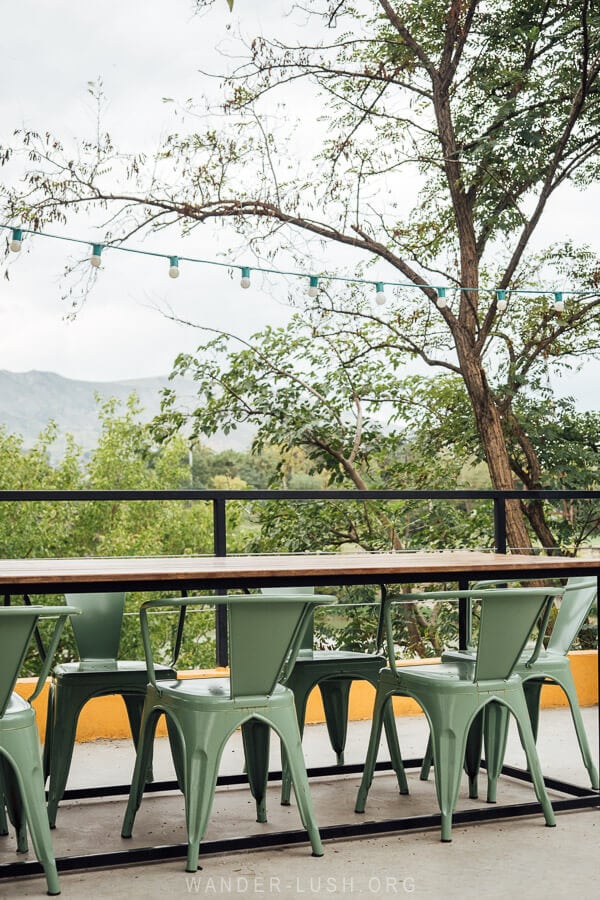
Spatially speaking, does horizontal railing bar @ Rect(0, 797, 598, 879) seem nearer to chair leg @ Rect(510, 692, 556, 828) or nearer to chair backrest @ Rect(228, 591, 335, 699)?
chair leg @ Rect(510, 692, 556, 828)

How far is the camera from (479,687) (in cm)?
280

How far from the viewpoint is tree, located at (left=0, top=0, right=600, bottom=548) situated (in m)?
8.49

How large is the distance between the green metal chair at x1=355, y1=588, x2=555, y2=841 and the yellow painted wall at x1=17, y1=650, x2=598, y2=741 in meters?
1.29

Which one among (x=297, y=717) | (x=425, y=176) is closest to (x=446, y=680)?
(x=297, y=717)

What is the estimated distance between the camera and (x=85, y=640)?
316 cm

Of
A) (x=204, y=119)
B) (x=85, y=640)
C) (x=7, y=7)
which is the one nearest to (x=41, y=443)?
(x=7, y=7)

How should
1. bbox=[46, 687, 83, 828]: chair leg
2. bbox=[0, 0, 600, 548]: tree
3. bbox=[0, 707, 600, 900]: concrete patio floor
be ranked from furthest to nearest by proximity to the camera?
bbox=[0, 0, 600, 548]: tree
bbox=[46, 687, 83, 828]: chair leg
bbox=[0, 707, 600, 900]: concrete patio floor

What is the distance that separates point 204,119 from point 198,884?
8530mm

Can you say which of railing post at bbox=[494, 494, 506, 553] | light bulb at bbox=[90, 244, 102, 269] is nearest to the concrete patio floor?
railing post at bbox=[494, 494, 506, 553]

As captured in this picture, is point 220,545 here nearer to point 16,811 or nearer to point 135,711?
point 135,711

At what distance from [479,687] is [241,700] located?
0.69 m

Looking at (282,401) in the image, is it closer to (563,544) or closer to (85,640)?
(563,544)

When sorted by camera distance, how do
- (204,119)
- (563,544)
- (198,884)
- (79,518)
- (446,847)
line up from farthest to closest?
(79,518) < (204,119) < (563,544) < (446,847) < (198,884)

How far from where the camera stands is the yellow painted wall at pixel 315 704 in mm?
4098
